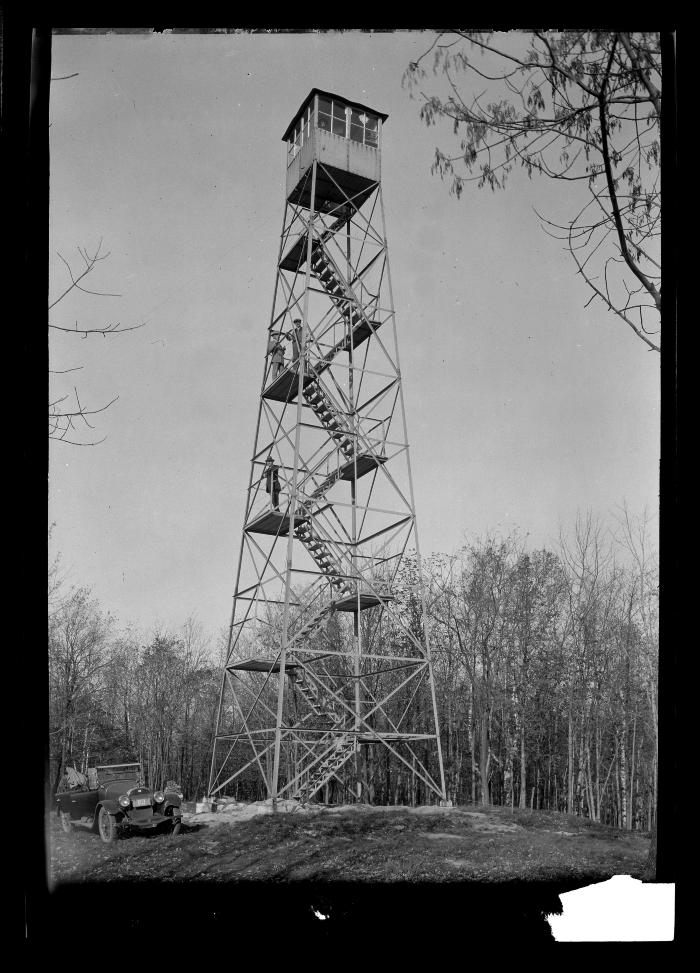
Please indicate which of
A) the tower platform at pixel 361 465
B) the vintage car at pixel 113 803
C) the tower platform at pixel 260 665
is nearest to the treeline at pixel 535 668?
the tower platform at pixel 361 465

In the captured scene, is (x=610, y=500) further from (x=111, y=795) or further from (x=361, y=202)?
(x=111, y=795)

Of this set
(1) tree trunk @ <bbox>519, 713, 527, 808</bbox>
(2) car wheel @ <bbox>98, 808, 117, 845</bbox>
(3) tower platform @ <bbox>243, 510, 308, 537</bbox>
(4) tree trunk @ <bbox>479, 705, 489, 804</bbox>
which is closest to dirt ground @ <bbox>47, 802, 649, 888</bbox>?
(2) car wheel @ <bbox>98, 808, 117, 845</bbox>

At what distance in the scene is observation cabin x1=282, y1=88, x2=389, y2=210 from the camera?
10.9 meters

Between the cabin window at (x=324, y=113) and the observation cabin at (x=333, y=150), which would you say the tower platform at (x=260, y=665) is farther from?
the cabin window at (x=324, y=113)

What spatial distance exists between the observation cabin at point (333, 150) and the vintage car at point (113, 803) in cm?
800

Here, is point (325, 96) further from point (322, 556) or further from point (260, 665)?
point (260, 665)

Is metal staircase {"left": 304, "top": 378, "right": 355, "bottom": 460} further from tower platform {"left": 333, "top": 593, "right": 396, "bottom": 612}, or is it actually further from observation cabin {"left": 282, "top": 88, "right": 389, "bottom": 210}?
observation cabin {"left": 282, "top": 88, "right": 389, "bottom": 210}

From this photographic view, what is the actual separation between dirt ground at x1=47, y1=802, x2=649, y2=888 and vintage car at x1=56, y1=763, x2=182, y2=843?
0.49 feet

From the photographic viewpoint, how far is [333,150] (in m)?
11.6

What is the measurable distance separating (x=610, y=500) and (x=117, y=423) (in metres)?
6.72

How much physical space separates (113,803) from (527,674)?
8210 millimetres
